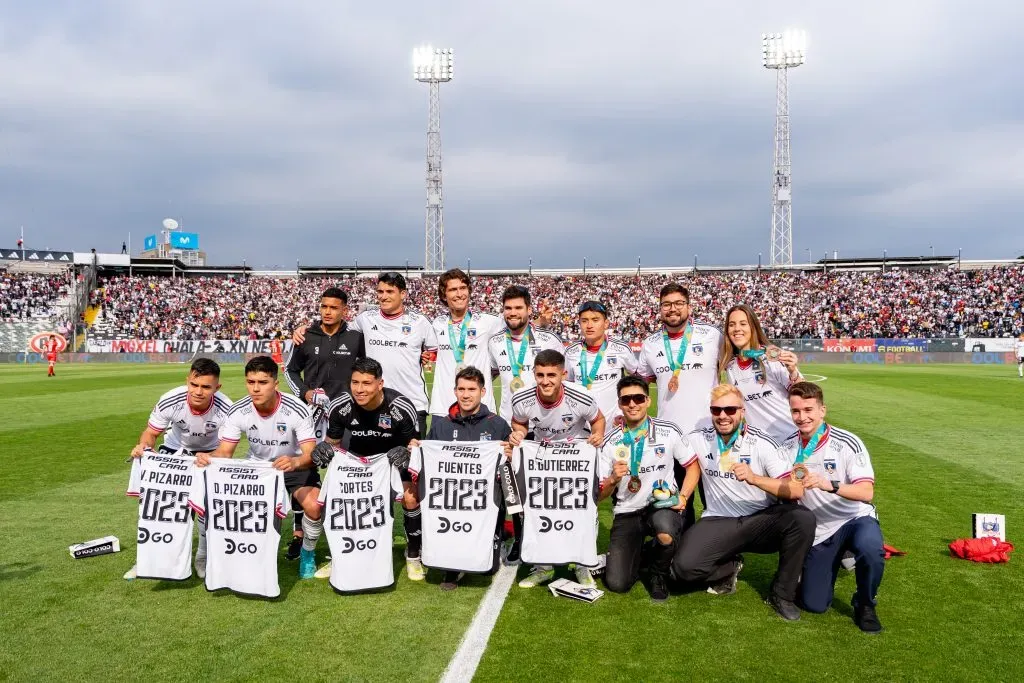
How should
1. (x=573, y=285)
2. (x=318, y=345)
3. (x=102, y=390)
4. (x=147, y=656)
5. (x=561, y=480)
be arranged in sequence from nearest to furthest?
(x=147, y=656), (x=561, y=480), (x=318, y=345), (x=102, y=390), (x=573, y=285)

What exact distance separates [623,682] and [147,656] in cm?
313

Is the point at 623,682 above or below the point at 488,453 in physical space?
below

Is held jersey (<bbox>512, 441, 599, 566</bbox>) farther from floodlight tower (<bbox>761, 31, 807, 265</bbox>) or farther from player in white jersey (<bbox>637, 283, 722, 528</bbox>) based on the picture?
floodlight tower (<bbox>761, 31, 807, 265</bbox>)

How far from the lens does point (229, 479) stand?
5.52m

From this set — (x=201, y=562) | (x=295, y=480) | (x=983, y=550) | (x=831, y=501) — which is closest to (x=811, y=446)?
(x=831, y=501)

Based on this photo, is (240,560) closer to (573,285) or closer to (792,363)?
(792,363)

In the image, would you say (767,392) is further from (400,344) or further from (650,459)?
(400,344)

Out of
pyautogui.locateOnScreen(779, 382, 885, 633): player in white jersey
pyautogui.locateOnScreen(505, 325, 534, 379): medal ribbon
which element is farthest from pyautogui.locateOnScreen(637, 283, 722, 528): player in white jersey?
pyautogui.locateOnScreen(505, 325, 534, 379): medal ribbon

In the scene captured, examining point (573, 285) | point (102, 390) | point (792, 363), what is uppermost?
point (573, 285)

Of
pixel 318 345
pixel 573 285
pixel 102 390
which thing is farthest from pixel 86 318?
pixel 318 345

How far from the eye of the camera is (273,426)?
610cm

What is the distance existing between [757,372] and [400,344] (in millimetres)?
3826

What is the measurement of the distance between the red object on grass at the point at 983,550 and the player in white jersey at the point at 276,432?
20.0 ft

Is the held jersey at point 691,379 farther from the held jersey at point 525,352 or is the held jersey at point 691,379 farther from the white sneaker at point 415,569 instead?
the white sneaker at point 415,569
